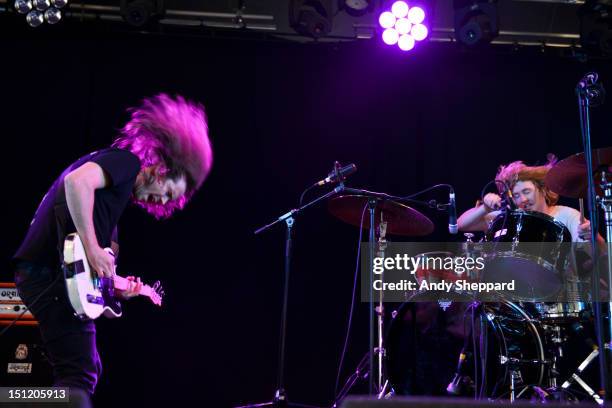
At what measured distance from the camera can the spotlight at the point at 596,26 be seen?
17.8 feet

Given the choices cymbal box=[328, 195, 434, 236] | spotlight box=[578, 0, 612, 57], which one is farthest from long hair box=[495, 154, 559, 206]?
spotlight box=[578, 0, 612, 57]

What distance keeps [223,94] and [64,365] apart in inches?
144

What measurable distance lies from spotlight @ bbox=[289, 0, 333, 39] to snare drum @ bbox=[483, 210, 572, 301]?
7.63 feet

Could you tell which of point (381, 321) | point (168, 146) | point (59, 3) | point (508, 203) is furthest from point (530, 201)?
point (59, 3)

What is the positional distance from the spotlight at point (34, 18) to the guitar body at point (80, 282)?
126 inches

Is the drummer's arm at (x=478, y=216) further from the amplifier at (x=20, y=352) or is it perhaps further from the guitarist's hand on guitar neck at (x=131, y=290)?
the amplifier at (x=20, y=352)

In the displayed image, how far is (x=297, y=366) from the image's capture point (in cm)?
546

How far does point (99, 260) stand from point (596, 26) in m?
4.67

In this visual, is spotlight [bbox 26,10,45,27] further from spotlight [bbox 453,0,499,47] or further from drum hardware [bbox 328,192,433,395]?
spotlight [bbox 453,0,499,47]

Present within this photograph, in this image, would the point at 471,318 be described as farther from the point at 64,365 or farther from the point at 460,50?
the point at 460,50

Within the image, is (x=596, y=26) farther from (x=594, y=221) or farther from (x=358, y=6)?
(x=594, y=221)

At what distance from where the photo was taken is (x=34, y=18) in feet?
17.2

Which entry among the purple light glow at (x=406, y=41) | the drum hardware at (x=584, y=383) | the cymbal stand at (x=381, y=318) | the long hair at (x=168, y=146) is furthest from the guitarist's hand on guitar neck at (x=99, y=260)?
the purple light glow at (x=406, y=41)

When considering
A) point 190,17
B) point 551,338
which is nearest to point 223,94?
A: point 190,17
